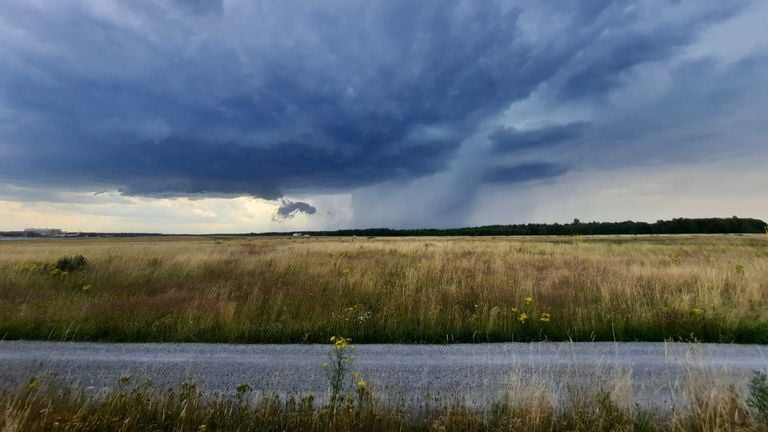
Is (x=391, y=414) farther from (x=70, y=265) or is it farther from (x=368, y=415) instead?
(x=70, y=265)

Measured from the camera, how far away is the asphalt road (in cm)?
578

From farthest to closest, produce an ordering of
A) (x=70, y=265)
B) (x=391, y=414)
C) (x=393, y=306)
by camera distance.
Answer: (x=70, y=265) → (x=393, y=306) → (x=391, y=414)

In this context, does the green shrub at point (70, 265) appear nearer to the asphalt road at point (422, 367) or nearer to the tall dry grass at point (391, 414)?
the asphalt road at point (422, 367)

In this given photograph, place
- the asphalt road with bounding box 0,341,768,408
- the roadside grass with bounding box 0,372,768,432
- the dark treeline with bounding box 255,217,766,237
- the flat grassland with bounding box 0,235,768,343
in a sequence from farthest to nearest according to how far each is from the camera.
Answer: the dark treeline with bounding box 255,217,766,237
the flat grassland with bounding box 0,235,768,343
the asphalt road with bounding box 0,341,768,408
the roadside grass with bounding box 0,372,768,432

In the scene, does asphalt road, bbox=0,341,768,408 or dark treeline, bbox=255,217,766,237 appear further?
dark treeline, bbox=255,217,766,237

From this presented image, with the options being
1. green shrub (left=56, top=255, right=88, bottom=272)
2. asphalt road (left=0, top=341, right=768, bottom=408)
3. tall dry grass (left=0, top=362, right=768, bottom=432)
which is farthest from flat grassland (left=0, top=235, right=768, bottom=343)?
tall dry grass (left=0, top=362, right=768, bottom=432)

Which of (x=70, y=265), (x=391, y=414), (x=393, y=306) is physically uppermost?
(x=70, y=265)

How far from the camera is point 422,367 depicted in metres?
7.12

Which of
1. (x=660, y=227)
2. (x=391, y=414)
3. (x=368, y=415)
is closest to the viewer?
(x=368, y=415)

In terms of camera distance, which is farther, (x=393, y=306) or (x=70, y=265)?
(x=70, y=265)

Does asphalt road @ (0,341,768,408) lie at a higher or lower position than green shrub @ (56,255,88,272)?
lower

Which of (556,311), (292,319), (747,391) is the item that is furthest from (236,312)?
(747,391)

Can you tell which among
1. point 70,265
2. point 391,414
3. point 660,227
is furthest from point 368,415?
point 660,227

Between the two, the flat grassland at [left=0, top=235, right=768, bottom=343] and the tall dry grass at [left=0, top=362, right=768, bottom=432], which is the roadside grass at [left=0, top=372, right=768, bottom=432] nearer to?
the tall dry grass at [left=0, top=362, right=768, bottom=432]
